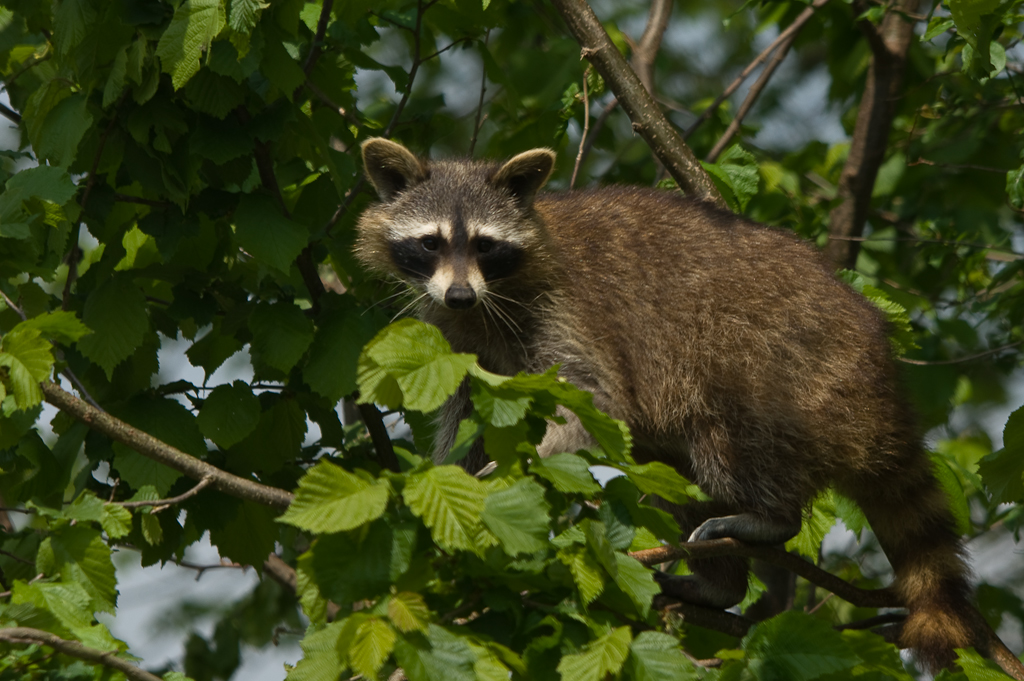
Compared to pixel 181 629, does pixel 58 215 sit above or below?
above

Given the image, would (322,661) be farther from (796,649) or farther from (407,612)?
(796,649)

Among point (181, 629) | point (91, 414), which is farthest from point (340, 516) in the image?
point (181, 629)

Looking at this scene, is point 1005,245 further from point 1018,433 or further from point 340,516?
point 340,516

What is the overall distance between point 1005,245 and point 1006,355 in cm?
73

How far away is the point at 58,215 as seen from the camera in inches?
154

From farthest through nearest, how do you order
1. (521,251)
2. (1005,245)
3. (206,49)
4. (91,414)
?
(1005,245) → (521,251) → (206,49) → (91,414)

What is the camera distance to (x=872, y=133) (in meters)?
7.11

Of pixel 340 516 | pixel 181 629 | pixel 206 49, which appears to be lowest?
pixel 181 629

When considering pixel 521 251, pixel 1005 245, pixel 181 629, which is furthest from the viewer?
pixel 181 629

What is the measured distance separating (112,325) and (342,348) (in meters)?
0.95

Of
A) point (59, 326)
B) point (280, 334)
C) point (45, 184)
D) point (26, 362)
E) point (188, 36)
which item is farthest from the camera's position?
point (280, 334)

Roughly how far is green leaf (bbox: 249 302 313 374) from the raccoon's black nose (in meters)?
0.63

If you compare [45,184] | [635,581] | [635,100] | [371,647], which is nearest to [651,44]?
[635,100]

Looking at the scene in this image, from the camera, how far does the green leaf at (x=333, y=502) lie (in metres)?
2.60
